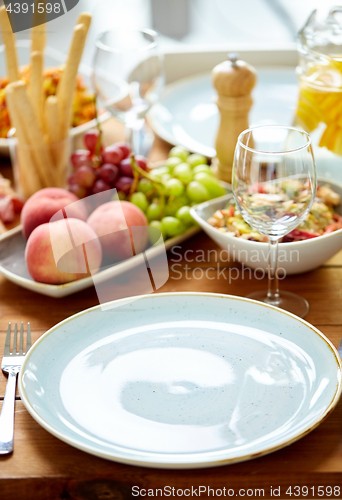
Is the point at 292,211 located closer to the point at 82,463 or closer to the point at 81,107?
the point at 82,463

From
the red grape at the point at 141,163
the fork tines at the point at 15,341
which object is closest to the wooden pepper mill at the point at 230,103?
the red grape at the point at 141,163

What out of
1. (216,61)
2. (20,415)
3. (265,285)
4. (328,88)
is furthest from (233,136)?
(20,415)

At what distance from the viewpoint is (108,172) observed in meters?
0.88

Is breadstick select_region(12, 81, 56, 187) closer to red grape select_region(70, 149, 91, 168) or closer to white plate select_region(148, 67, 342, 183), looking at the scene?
red grape select_region(70, 149, 91, 168)

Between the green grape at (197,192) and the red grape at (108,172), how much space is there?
4.8 inches

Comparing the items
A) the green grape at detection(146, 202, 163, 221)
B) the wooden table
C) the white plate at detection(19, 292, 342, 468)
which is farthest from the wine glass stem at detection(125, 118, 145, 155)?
the wooden table

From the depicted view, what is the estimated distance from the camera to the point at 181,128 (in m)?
1.10

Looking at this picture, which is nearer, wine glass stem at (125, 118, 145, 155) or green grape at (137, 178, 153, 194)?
green grape at (137, 178, 153, 194)

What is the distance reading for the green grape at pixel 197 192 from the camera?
84cm

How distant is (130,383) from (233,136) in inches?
19.8

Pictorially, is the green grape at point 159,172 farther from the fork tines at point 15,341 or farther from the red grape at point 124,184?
the fork tines at point 15,341

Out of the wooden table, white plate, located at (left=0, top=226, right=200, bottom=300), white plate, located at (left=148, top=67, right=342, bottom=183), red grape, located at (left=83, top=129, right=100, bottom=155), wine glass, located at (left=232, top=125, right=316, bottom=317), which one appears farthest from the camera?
white plate, located at (left=148, top=67, right=342, bottom=183)

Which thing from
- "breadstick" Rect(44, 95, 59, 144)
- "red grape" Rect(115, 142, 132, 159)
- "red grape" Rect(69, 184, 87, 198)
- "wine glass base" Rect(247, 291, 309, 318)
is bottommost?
"wine glass base" Rect(247, 291, 309, 318)

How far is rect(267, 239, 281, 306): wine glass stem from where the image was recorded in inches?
26.6
